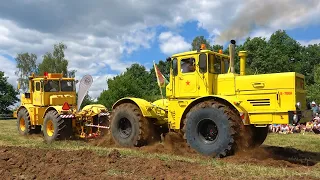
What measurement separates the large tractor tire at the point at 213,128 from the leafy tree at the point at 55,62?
46.1 metres

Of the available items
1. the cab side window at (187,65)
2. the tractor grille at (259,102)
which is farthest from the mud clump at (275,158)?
the cab side window at (187,65)

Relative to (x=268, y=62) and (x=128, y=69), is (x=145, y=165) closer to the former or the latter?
(x=268, y=62)

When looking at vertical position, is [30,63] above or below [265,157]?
above

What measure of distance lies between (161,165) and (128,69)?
52.6m

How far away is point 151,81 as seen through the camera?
184 ft

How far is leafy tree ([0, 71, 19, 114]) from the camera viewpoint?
51725 mm

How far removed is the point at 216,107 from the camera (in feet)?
29.5

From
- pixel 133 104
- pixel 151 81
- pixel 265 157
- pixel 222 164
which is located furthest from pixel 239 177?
pixel 151 81

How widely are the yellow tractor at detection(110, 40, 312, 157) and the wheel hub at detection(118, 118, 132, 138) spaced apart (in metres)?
0.03

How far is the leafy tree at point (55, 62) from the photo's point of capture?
5359 cm

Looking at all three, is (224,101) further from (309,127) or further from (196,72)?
(309,127)

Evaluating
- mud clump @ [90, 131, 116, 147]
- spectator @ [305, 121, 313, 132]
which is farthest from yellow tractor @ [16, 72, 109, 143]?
spectator @ [305, 121, 313, 132]

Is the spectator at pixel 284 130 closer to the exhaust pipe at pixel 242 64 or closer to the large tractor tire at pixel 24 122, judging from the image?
the exhaust pipe at pixel 242 64

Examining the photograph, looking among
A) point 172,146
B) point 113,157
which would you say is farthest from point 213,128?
point 113,157
